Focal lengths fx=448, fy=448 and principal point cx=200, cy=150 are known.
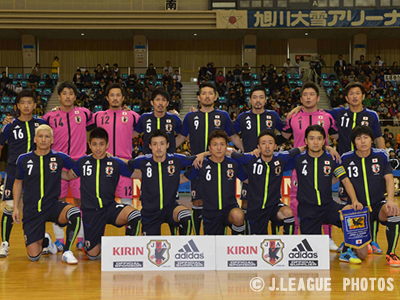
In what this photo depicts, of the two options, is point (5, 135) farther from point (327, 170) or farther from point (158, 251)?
point (327, 170)

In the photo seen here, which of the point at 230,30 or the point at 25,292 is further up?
the point at 230,30

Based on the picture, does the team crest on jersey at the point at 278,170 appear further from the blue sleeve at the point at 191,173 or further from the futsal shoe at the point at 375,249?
the futsal shoe at the point at 375,249

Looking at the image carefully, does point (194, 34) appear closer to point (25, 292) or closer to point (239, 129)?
point (239, 129)

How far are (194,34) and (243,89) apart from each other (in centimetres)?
554

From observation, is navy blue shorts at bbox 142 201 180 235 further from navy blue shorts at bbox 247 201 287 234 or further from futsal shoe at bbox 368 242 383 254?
futsal shoe at bbox 368 242 383 254

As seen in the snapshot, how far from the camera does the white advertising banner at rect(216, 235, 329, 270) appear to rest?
5.04 meters

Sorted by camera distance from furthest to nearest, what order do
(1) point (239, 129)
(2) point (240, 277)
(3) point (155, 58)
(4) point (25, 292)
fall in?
(3) point (155, 58), (1) point (239, 129), (2) point (240, 277), (4) point (25, 292)

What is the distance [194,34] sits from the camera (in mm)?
24062

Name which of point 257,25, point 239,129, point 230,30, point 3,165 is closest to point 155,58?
point 230,30

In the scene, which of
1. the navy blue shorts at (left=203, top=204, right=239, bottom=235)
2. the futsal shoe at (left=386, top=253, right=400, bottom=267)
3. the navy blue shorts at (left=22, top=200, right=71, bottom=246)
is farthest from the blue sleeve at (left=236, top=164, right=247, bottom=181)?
the navy blue shorts at (left=22, top=200, right=71, bottom=246)

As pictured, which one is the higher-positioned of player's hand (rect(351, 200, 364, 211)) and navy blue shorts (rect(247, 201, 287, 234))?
player's hand (rect(351, 200, 364, 211))

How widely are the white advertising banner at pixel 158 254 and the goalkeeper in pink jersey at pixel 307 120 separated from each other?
1.80 metres

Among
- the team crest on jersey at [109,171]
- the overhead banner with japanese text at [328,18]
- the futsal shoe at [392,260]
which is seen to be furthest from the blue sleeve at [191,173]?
the overhead banner with japanese text at [328,18]

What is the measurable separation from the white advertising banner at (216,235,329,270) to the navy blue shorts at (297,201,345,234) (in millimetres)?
672
